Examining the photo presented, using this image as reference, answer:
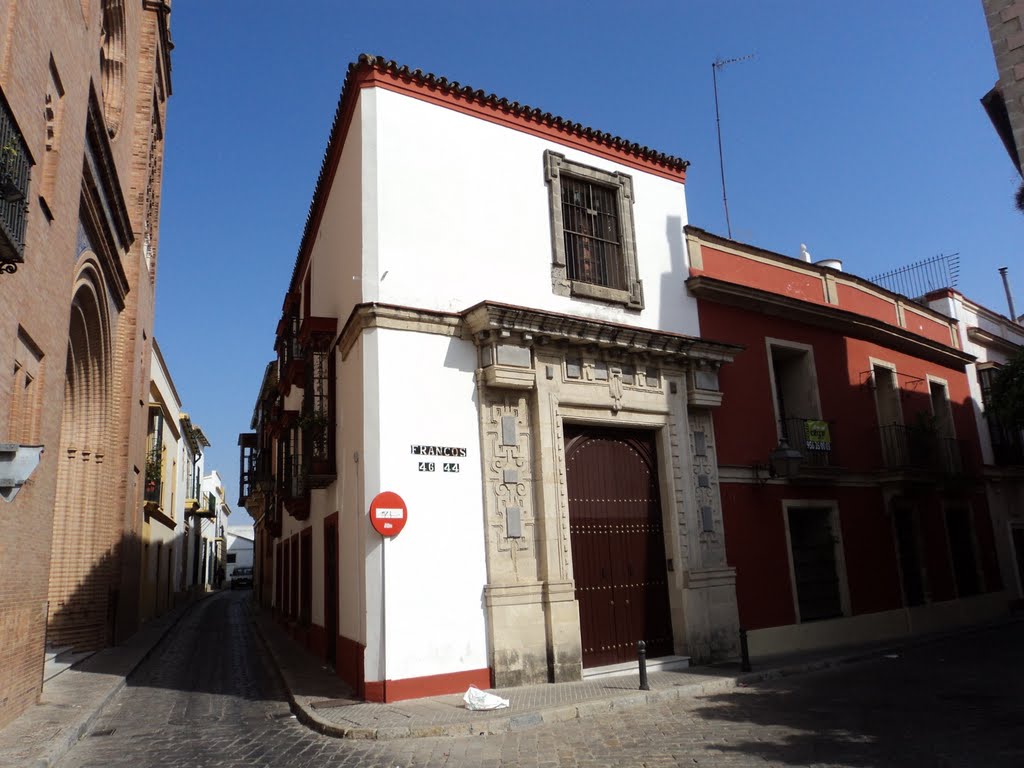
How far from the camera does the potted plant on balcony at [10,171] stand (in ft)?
20.0

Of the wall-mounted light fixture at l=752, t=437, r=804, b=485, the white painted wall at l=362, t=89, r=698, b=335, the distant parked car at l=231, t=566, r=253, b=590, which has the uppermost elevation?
the white painted wall at l=362, t=89, r=698, b=335

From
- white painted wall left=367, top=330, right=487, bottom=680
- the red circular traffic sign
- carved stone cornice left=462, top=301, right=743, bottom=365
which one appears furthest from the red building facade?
the red circular traffic sign

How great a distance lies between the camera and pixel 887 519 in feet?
50.2

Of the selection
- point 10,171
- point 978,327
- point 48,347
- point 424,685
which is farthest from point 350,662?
point 978,327

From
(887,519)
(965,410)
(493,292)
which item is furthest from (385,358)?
(965,410)

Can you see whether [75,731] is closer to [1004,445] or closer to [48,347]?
[48,347]

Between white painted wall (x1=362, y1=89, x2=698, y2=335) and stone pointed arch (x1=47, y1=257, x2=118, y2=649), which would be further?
stone pointed arch (x1=47, y1=257, x2=118, y2=649)

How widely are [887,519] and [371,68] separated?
13036mm

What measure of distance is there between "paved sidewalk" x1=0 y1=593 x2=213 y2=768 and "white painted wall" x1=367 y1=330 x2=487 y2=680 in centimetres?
317

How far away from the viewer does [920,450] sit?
1673 centimetres

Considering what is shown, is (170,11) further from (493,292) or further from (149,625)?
(149,625)

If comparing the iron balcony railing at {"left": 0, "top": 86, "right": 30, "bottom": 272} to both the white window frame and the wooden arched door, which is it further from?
the white window frame

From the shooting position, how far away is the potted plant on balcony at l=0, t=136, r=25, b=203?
6.10 metres

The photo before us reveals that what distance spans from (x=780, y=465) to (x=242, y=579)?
47037mm
